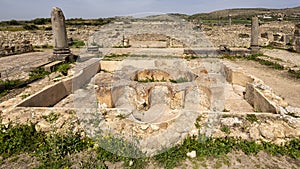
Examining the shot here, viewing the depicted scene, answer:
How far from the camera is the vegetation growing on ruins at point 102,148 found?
3572 millimetres

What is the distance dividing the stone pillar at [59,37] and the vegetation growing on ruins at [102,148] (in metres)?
8.00

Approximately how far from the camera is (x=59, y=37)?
456 inches

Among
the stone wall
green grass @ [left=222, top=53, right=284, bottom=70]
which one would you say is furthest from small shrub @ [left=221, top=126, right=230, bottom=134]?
the stone wall

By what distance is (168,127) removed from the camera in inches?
165

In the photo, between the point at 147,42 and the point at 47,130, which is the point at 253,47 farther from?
the point at 47,130

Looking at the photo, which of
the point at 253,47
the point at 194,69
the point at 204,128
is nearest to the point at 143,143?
the point at 204,128

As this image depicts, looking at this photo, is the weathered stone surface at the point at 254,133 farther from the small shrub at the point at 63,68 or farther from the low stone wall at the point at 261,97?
the small shrub at the point at 63,68

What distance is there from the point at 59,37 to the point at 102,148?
9.47 m

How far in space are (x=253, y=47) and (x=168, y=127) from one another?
12851 millimetres

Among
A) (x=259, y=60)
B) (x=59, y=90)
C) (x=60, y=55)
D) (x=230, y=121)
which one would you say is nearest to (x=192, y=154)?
(x=230, y=121)

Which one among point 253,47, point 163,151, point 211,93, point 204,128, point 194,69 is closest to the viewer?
point 163,151

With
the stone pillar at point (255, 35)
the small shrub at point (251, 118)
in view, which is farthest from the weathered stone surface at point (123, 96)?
the stone pillar at point (255, 35)

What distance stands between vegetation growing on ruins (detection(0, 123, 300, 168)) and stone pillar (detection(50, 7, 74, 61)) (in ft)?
26.3

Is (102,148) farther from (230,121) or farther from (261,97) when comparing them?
(261,97)
